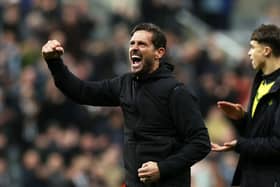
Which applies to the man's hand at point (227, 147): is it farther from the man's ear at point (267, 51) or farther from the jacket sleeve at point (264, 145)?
the man's ear at point (267, 51)

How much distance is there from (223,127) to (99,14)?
3.86 metres

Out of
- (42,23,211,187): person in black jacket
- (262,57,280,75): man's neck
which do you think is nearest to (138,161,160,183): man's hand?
(42,23,211,187): person in black jacket

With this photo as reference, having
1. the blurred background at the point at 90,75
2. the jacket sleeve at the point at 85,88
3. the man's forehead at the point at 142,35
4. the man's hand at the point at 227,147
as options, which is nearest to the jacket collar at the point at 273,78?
the man's hand at the point at 227,147

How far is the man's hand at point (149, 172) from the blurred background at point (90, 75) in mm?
5245

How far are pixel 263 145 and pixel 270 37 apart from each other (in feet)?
2.53

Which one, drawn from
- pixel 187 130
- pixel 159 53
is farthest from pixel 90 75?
pixel 187 130

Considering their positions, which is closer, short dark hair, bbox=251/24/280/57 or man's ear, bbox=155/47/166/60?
man's ear, bbox=155/47/166/60

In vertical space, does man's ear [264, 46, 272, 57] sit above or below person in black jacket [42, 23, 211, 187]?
above

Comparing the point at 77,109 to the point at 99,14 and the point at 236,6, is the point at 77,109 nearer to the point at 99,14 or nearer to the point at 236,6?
the point at 99,14

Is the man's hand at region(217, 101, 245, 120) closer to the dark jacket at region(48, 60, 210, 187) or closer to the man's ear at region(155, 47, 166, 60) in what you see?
the dark jacket at region(48, 60, 210, 187)

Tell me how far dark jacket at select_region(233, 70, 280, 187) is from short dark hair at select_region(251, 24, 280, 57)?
0.55ft

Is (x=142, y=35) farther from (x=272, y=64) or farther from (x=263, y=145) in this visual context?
(x=263, y=145)

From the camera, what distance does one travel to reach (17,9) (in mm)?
16078

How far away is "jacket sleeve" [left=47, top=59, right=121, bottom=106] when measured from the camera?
26.0ft
